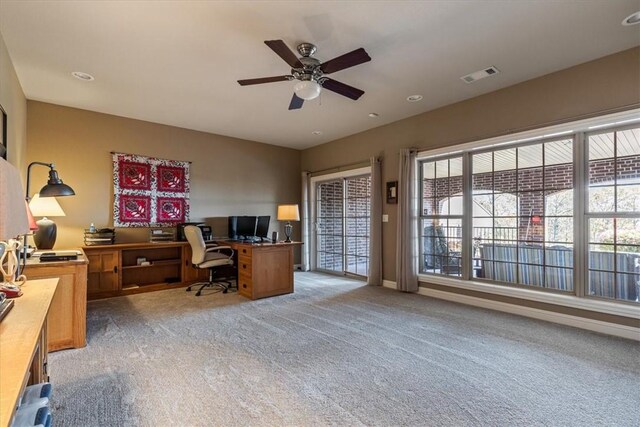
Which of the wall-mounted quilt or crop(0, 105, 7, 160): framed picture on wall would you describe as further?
the wall-mounted quilt

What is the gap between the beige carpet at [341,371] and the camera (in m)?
1.90

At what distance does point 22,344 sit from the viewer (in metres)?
1.13

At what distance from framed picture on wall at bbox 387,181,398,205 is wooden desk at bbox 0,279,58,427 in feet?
14.2

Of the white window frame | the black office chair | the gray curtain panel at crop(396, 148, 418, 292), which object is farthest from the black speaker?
the white window frame

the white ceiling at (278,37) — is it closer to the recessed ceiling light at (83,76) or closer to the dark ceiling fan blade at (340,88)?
the recessed ceiling light at (83,76)

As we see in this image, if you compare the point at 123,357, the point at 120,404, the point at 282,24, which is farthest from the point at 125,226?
the point at 282,24

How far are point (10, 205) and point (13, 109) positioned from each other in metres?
3.33

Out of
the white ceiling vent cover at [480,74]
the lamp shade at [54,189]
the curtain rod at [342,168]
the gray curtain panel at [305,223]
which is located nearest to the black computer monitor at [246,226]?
the gray curtain panel at [305,223]

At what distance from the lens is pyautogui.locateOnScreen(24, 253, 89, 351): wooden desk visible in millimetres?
2711

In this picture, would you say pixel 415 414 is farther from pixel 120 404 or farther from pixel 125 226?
pixel 125 226

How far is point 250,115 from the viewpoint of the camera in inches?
190

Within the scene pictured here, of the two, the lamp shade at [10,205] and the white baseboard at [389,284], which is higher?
the lamp shade at [10,205]

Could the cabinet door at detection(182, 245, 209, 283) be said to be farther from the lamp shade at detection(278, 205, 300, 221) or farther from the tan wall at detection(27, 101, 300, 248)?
the lamp shade at detection(278, 205, 300, 221)

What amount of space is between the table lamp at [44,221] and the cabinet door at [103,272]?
52cm
